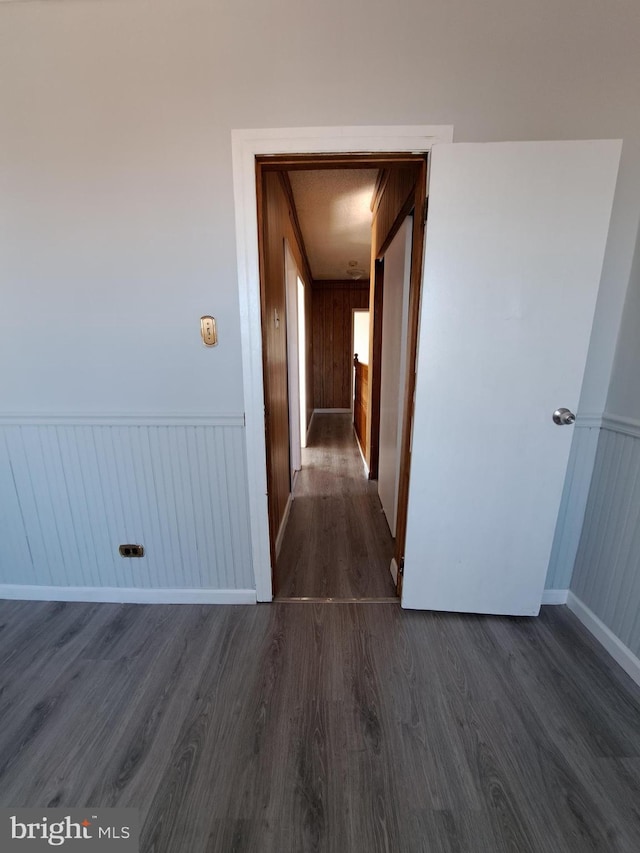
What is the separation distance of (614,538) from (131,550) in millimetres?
2332

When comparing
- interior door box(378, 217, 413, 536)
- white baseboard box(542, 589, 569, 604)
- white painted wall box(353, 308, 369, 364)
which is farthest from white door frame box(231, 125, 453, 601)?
white painted wall box(353, 308, 369, 364)

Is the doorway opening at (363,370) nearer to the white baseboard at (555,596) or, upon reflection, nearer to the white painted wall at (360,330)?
the white baseboard at (555,596)

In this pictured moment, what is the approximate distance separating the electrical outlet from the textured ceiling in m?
2.41

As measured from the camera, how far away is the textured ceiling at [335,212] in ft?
8.40

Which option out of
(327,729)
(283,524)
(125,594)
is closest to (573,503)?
(327,729)

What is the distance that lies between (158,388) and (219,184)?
36.3 inches

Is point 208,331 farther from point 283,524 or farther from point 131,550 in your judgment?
point 283,524

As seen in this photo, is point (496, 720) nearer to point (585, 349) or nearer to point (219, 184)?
point (585, 349)

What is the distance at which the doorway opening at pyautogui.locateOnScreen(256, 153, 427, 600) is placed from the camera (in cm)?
163

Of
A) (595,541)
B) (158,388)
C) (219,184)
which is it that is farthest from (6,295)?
(595,541)

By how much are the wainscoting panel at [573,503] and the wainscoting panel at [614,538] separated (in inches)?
1.0

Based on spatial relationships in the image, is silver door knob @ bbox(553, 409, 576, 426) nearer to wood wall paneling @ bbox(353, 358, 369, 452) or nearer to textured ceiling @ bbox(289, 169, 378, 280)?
textured ceiling @ bbox(289, 169, 378, 280)

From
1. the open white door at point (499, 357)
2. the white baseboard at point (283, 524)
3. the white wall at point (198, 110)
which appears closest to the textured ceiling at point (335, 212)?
the white wall at point (198, 110)

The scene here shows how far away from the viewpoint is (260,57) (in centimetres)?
129
